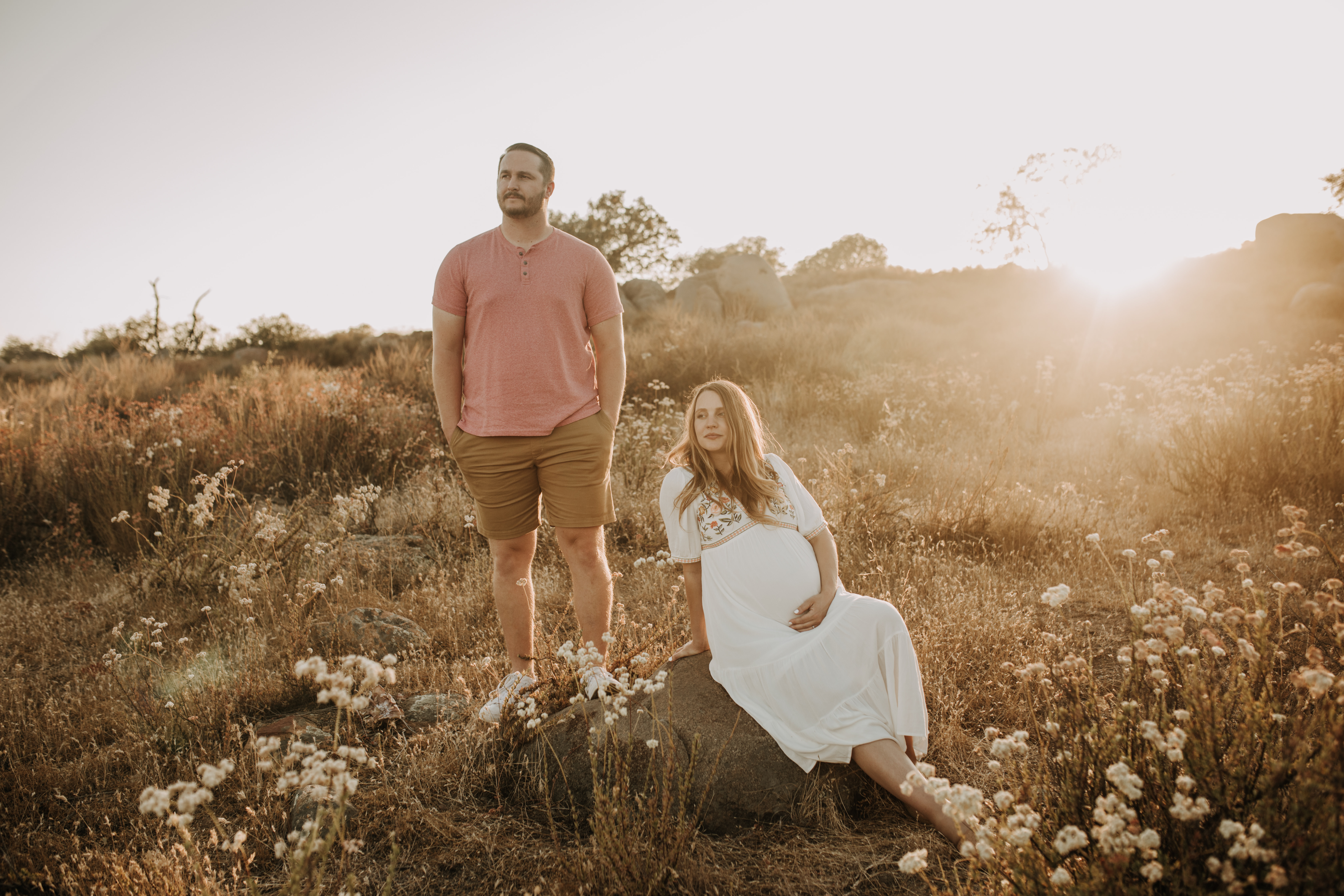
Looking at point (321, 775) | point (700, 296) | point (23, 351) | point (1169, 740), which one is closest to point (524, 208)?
point (321, 775)

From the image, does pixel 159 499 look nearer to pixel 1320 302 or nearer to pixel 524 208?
pixel 524 208

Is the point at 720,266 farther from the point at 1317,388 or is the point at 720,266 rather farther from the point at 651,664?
the point at 651,664

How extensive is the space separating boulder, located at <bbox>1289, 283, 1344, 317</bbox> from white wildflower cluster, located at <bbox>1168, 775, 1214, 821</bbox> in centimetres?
1739

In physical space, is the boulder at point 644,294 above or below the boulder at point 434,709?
above

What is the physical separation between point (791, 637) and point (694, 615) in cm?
48

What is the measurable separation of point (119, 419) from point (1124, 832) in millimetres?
8537

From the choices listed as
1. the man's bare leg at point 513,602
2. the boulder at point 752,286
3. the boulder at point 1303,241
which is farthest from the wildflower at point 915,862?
the boulder at point 1303,241

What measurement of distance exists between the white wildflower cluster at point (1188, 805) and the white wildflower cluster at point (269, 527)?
422 centimetres

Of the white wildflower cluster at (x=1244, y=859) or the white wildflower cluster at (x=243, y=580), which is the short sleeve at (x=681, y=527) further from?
the white wildflower cluster at (x=243, y=580)

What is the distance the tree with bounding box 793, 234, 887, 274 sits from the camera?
5344 centimetres

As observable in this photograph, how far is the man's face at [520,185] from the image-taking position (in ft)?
9.24

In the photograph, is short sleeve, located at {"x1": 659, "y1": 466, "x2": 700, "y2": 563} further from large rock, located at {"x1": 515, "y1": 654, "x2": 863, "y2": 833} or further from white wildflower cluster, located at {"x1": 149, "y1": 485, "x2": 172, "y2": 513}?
white wildflower cluster, located at {"x1": 149, "y1": 485, "x2": 172, "y2": 513}

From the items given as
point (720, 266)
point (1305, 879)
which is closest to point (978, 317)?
point (720, 266)

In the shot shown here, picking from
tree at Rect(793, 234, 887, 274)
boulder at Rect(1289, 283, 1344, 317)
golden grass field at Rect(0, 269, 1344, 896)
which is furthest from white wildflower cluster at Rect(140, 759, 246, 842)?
tree at Rect(793, 234, 887, 274)
